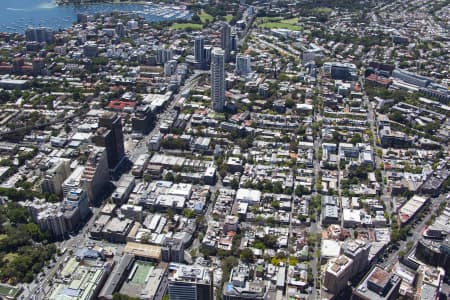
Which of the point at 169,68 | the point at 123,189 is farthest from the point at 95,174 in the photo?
the point at 169,68

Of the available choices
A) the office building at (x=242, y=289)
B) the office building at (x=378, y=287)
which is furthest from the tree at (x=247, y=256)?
the office building at (x=378, y=287)

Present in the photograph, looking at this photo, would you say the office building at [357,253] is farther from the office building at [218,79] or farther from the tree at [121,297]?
the office building at [218,79]

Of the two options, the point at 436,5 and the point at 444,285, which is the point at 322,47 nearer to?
the point at 436,5

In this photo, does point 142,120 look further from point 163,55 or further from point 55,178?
point 163,55

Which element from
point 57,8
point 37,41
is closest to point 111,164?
point 37,41

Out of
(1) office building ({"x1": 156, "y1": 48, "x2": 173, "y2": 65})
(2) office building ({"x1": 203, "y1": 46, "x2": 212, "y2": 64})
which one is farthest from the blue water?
(2) office building ({"x1": 203, "y1": 46, "x2": 212, "y2": 64})
